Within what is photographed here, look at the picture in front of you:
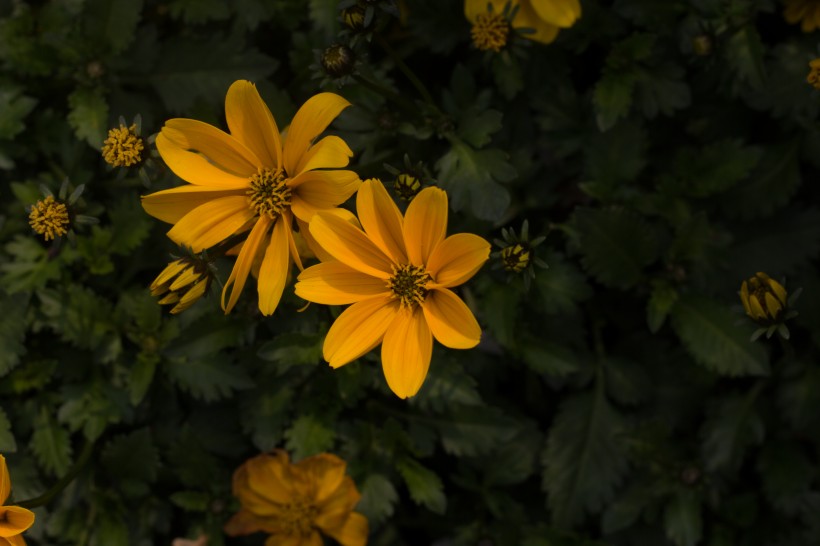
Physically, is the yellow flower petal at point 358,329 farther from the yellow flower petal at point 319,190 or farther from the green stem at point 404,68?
the green stem at point 404,68

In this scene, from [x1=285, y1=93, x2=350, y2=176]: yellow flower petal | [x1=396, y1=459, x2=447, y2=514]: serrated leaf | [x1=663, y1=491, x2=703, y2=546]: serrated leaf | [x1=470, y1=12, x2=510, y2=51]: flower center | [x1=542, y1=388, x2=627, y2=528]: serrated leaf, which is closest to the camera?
→ [x1=285, y1=93, x2=350, y2=176]: yellow flower petal

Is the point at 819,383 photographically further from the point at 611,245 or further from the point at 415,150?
the point at 415,150

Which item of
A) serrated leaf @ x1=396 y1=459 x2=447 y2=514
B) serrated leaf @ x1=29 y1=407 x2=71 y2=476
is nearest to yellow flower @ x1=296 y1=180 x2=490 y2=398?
serrated leaf @ x1=396 y1=459 x2=447 y2=514

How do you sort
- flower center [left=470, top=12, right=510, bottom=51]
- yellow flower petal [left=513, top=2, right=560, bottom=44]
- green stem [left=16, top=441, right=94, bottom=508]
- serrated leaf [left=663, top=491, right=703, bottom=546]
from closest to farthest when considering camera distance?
green stem [left=16, top=441, right=94, bottom=508], flower center [left=470, top=12, right=510, bottom=51], yellow flower petal [left=513, top=2, right=560, bottom=44], serrated leaf [left=663, top=491, right=703, bottom=546]

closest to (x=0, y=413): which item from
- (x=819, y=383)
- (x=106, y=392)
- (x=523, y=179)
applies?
(x=106, y=392)

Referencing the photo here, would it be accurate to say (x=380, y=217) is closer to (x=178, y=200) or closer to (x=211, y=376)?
(x=178, y=200)

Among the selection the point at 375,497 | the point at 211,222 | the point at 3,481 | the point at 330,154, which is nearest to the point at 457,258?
the point at 330,154

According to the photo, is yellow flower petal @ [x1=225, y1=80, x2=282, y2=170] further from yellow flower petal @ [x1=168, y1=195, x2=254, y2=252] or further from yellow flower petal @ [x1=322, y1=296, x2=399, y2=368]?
yellow flower petal @ [x1=322, y1=296, x2=399, y2=368]

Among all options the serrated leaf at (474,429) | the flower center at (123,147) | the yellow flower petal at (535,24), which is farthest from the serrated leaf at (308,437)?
the yellow flower petal at (535,24)
